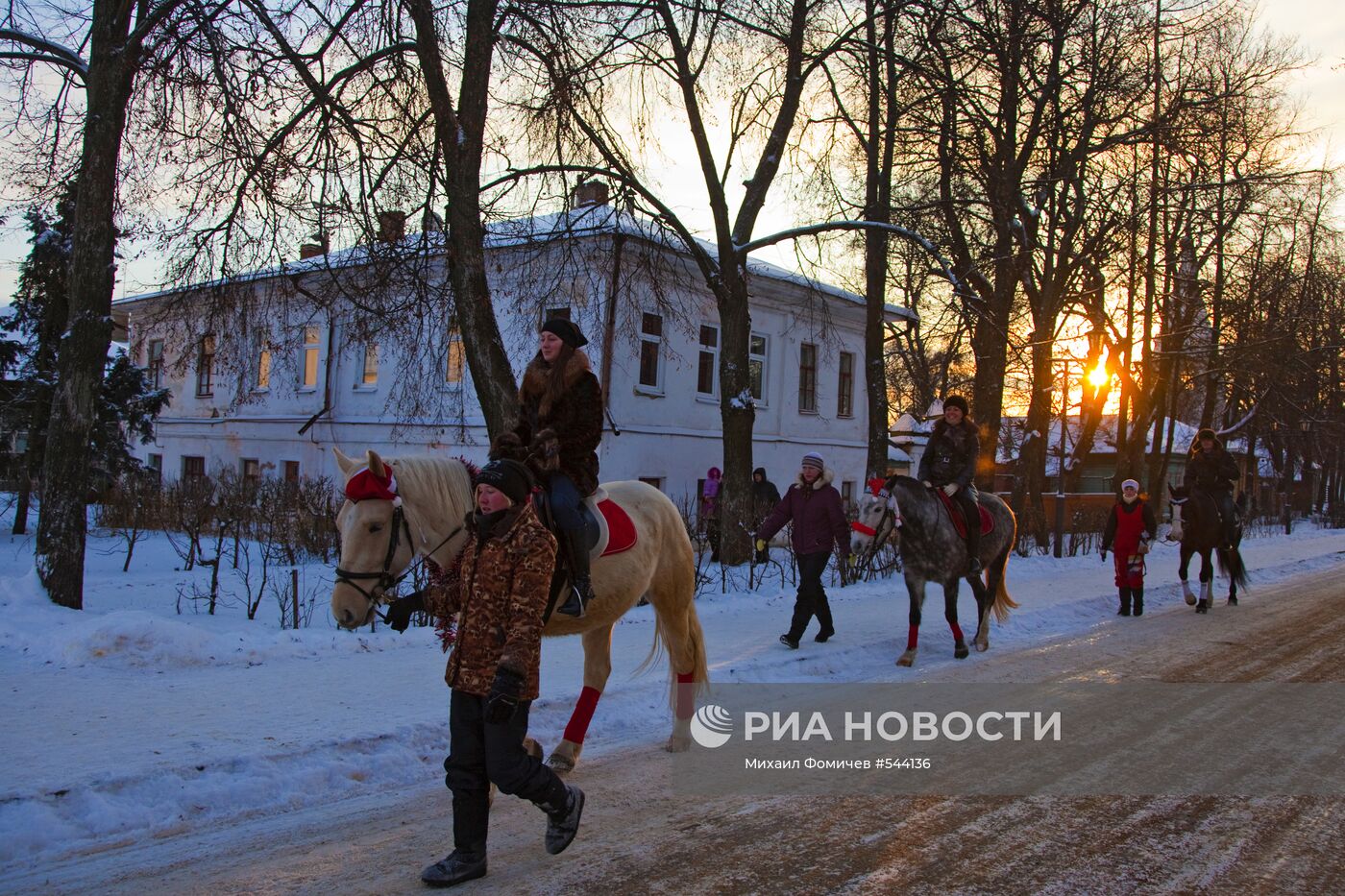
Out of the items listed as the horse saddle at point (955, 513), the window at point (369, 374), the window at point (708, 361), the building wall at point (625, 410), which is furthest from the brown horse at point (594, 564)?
the window at point (369, 374)

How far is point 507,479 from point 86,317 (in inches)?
303

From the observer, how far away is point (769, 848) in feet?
14.7

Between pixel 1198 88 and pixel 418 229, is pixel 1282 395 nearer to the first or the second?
pixel 1198 88

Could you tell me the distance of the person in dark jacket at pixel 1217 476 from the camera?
44.4ft

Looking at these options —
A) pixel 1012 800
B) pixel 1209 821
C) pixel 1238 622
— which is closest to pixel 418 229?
pixel 1012 800

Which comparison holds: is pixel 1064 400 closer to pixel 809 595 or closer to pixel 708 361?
pixel 708 361

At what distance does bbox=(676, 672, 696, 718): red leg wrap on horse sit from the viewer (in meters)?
6.36

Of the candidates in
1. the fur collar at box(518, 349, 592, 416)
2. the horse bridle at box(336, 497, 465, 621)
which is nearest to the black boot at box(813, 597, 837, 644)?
the fur collar at box(518, 349, 592, 416)

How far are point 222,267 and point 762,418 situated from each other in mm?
18324

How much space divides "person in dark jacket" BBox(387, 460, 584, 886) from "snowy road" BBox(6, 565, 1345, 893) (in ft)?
0.94

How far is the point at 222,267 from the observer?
10.8 meters

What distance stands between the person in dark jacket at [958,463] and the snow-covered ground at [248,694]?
52.7 inches

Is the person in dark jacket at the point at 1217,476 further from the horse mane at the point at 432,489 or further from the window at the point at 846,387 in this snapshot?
the window at the point at 846,387

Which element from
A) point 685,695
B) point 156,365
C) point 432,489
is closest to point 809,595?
point 685,695
